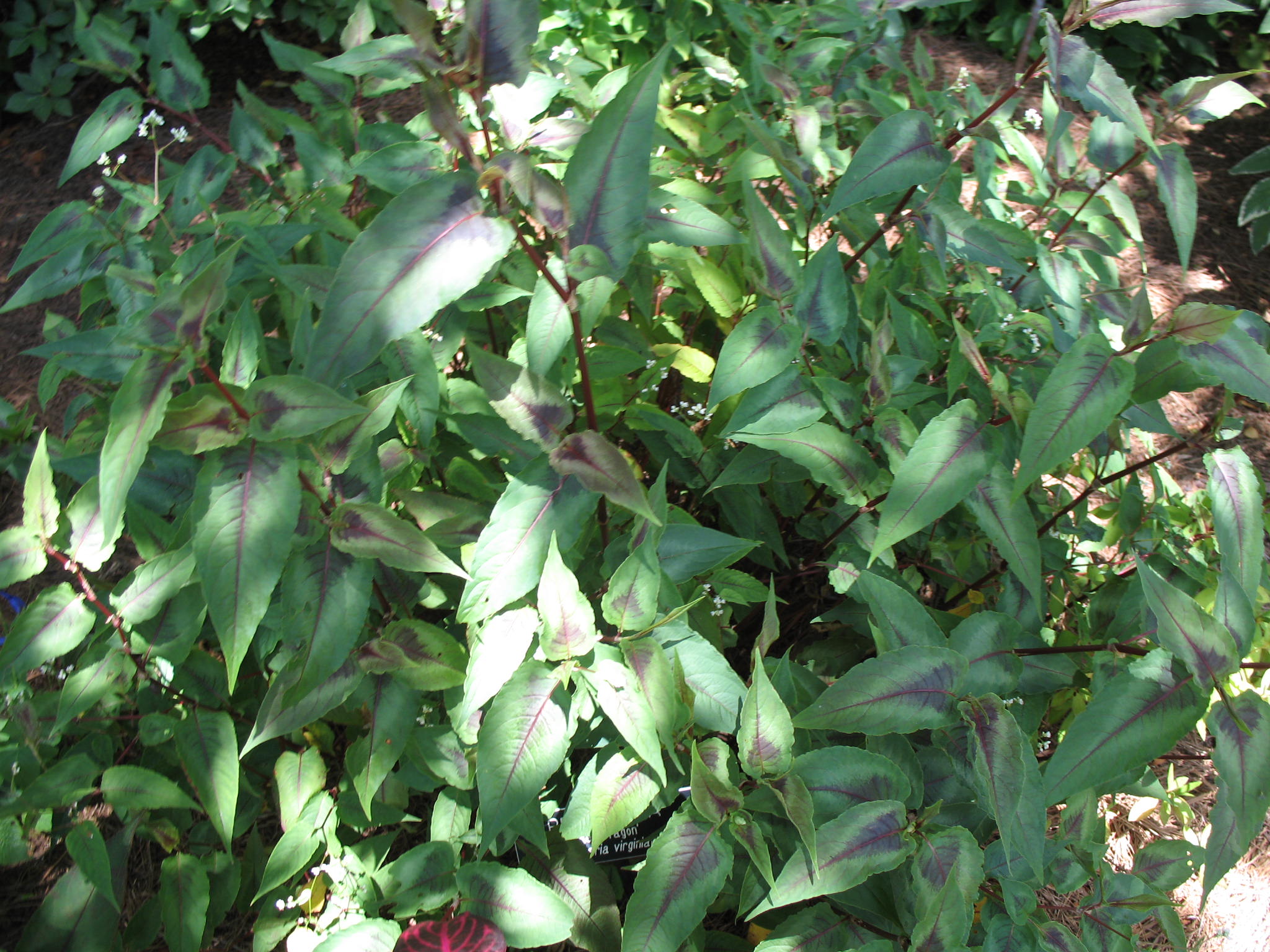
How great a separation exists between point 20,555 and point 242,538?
0.68 meters

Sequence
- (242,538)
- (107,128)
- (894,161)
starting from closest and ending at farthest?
(242,538), (894,161), (107,128)

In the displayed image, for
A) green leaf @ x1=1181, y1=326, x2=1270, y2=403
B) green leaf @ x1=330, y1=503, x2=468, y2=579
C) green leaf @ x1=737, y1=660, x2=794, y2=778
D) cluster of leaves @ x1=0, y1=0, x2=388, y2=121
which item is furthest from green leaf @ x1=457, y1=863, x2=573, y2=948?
cluster of leaves @ x1=0, y1=0, x2=388, y2=121

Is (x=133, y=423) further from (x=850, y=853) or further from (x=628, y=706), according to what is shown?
(x=850, y=853)

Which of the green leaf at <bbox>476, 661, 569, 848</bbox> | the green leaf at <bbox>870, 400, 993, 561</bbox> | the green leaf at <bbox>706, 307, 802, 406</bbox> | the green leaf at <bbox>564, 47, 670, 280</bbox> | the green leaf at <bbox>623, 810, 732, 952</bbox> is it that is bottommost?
the green leaf at <bbox>623, 810, 732, 952</bbox>

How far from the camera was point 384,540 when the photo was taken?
1151 mm

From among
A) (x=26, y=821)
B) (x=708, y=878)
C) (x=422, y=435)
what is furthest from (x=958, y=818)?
(x=26, y=821)

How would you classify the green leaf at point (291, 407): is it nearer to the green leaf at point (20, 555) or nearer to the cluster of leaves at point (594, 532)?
the cluster of leaves at point (594, 532)

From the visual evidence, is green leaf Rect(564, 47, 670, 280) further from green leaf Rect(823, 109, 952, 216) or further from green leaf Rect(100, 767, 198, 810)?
green leaf Rect(100, 767, 198, 810)

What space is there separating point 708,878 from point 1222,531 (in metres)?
1.02

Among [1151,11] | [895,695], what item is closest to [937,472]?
[895,695]

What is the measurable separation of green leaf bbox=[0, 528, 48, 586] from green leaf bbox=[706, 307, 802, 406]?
46.2 inches

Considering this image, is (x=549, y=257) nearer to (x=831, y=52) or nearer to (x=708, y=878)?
(x=708, y=878)

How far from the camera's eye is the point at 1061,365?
132 cm

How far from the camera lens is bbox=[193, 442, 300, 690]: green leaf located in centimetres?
99
